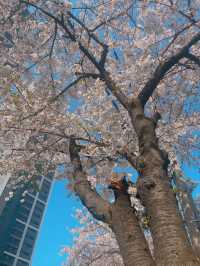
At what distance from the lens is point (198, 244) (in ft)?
25.3

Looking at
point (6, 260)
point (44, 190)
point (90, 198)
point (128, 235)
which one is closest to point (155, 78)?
point (90, 198)

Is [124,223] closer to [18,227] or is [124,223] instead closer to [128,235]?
[128,235]

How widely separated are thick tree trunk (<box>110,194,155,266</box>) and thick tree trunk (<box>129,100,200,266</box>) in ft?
0.48

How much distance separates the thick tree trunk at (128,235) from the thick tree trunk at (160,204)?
A: 0.48 feet

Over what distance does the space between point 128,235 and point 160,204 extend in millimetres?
536

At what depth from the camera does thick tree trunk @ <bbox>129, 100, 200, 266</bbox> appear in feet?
9.48

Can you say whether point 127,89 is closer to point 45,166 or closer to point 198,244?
point 45,166

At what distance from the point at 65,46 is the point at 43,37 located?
697mm

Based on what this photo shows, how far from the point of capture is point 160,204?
3354mm

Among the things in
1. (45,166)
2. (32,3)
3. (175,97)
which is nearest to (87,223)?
(45,166)

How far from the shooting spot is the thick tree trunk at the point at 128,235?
3.04m

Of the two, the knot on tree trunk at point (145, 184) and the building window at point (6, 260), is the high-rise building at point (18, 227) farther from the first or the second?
the knot on tree trunk at point (145, 184)

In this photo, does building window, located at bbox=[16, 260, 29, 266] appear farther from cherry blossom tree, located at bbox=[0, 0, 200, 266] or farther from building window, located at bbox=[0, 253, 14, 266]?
cherry blossom tree, located at bbox=[0, 0, 200, 266]

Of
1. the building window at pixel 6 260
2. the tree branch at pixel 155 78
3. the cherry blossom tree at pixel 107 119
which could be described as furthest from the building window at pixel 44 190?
the tree branch at pixel 155 78
